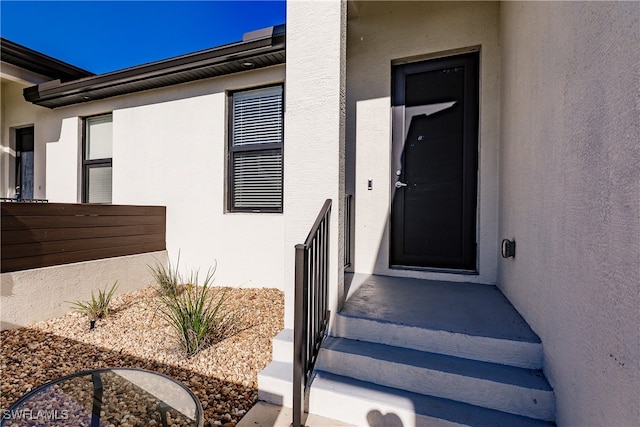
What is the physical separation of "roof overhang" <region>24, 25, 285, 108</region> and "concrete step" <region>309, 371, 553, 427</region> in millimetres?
3418

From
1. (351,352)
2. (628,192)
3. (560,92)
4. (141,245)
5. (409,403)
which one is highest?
(560,92)

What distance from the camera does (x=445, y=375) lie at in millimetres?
1612

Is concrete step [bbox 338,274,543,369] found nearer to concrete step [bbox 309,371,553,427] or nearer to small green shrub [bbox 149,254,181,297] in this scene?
concrete step [bbox 309,371,553,427]

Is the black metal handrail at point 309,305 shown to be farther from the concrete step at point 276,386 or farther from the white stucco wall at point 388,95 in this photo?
the white stucco wall at point 388,95

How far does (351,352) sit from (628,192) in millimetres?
1506

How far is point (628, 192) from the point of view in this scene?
98cm

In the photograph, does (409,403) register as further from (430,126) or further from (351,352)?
(430,126)

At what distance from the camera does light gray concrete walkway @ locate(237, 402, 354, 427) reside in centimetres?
165

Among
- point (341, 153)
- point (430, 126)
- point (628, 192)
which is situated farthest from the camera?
point (430, 126)

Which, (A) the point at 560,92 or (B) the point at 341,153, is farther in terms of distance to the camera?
(B) the point at 341,153

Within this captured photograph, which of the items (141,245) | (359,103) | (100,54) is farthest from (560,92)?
(100,54)

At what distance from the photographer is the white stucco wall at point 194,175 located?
12.9 feet

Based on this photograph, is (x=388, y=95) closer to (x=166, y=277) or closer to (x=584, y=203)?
(x=584, y=203)

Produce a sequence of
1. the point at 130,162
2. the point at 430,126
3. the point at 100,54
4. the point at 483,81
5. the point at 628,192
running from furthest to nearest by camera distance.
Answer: the point at 100,54 < the point at 130,162 < the point at 430,126 < the point at 483,81 < the point at 628,192
